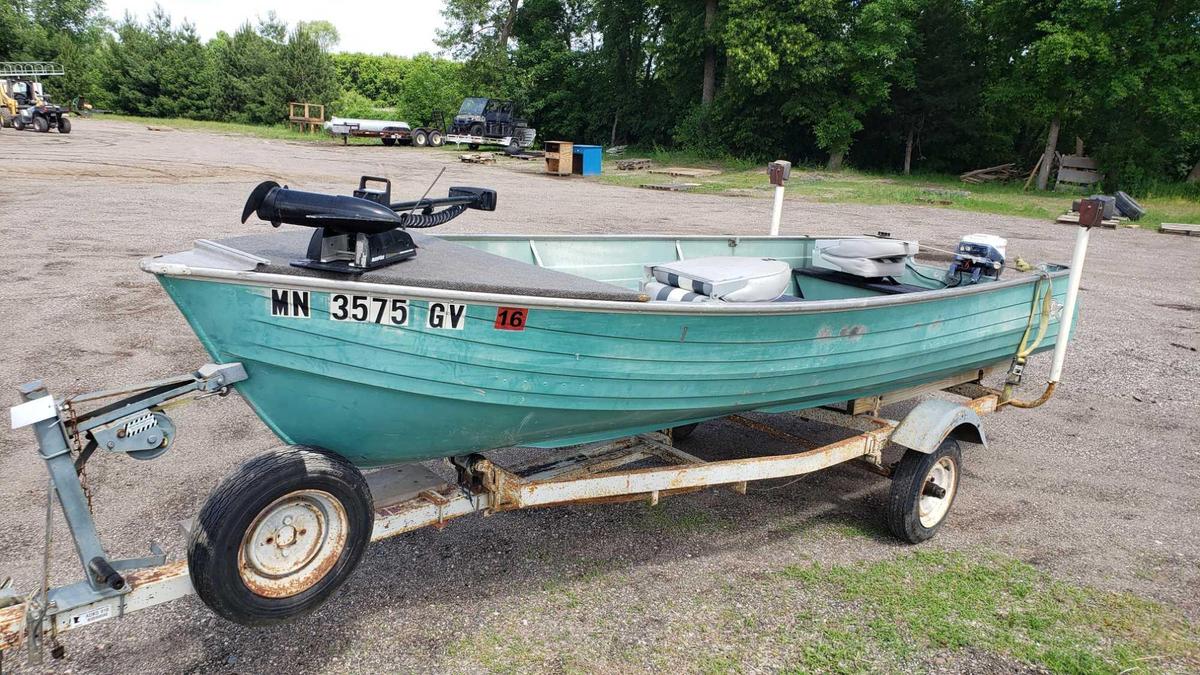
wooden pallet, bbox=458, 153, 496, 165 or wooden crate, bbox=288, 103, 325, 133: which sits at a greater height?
wooden crate, bbox=288, 103, 325, 133

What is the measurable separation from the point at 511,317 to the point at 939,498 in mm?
2598

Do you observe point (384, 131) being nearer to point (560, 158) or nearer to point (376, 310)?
point (560, 158)

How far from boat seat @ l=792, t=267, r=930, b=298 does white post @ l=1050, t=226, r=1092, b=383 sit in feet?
2.84

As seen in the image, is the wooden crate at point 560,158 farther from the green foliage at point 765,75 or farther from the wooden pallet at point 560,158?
the green foliage at point 765,75

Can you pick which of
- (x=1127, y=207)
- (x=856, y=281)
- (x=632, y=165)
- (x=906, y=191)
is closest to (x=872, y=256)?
(x=856, y=281)

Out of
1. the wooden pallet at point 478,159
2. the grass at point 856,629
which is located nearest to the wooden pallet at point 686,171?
the wooden pallet at point 478,159

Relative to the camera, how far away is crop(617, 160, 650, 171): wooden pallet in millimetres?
27222

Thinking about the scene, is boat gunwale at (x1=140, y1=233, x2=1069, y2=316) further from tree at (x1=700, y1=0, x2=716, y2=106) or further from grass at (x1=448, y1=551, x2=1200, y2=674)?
tree at (x1=700, y1=0, x2=716, y2=106)

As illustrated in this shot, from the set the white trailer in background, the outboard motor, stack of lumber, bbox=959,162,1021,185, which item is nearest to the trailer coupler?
the outboard motor

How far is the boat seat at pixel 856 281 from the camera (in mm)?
5184

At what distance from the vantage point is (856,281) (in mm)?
5344

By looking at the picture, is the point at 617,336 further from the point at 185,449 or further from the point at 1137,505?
the point at 1137,505

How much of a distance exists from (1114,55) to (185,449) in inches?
1004

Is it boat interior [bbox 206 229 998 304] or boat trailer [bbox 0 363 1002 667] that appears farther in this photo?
boat interior [bbox 206 229 998 304]
